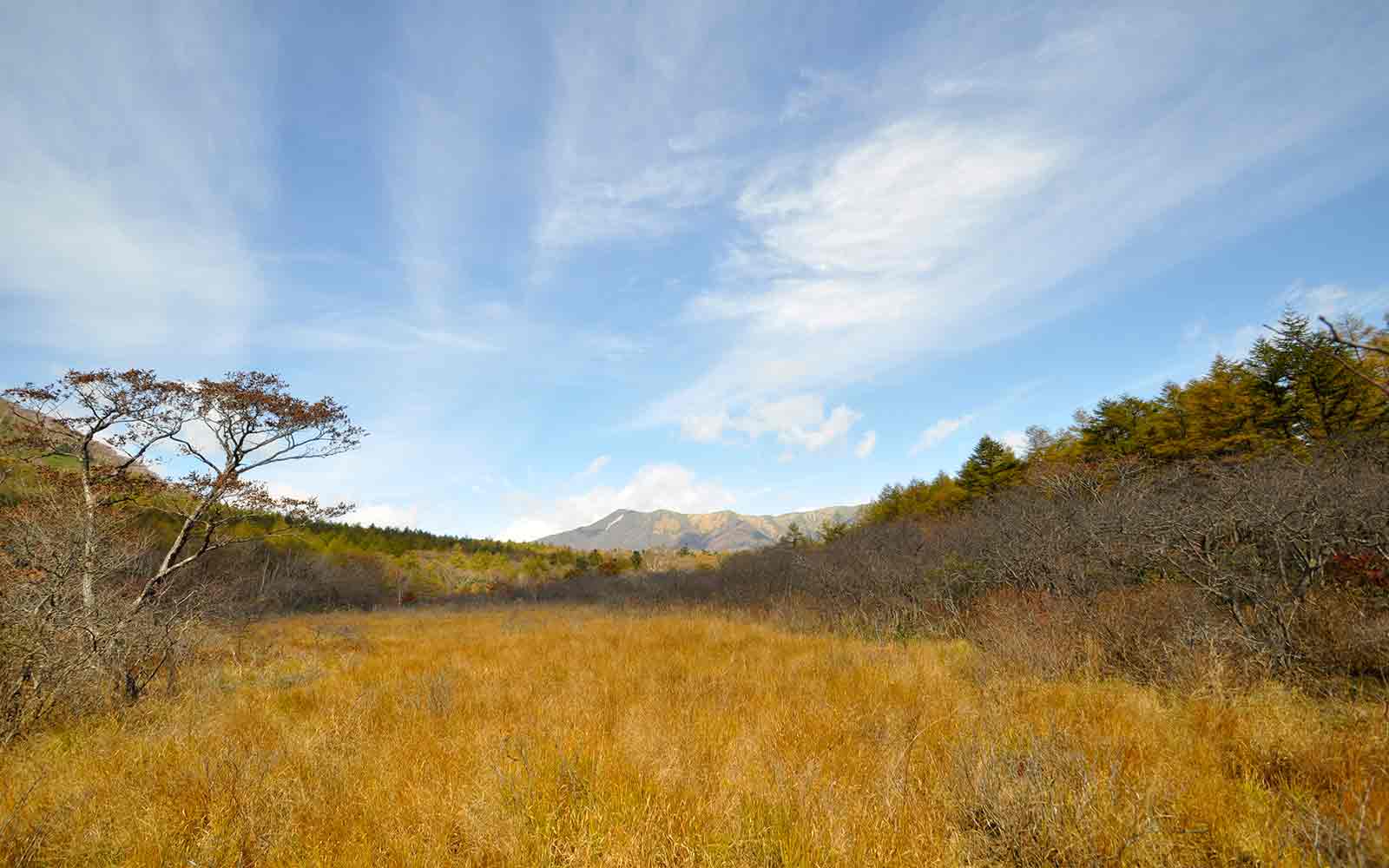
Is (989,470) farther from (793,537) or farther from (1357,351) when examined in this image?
(1357,351)

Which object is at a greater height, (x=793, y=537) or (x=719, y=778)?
(x=793, y=537)

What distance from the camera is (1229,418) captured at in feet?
77.9

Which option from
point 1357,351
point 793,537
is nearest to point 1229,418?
point 793,537

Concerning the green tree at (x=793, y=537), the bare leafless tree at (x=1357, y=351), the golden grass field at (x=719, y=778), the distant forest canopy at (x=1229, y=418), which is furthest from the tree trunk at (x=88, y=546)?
the green tree at (x=793, y=537)

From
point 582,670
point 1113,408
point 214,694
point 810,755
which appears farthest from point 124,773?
point 1113,408

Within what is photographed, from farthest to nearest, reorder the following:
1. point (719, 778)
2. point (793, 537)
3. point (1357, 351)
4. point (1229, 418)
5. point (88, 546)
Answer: point (793, 537) < point (1229, 418) < point (88, 546) < point (719, 778) < point (1357, 351)

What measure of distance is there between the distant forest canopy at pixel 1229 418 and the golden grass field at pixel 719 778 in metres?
15.9

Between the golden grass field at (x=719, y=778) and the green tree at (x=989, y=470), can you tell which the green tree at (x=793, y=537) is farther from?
the golden grass field at (x=719, y=778)

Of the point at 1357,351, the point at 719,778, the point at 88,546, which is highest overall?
the point at 88,546

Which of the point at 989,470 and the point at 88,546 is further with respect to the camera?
the point at 989,470

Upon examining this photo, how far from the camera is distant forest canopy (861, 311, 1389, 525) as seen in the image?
20.5 m

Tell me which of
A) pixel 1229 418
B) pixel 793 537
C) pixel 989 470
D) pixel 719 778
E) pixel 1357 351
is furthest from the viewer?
pixel 793 537

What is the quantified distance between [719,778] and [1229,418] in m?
30.9

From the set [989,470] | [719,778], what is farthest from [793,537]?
[719,778]
